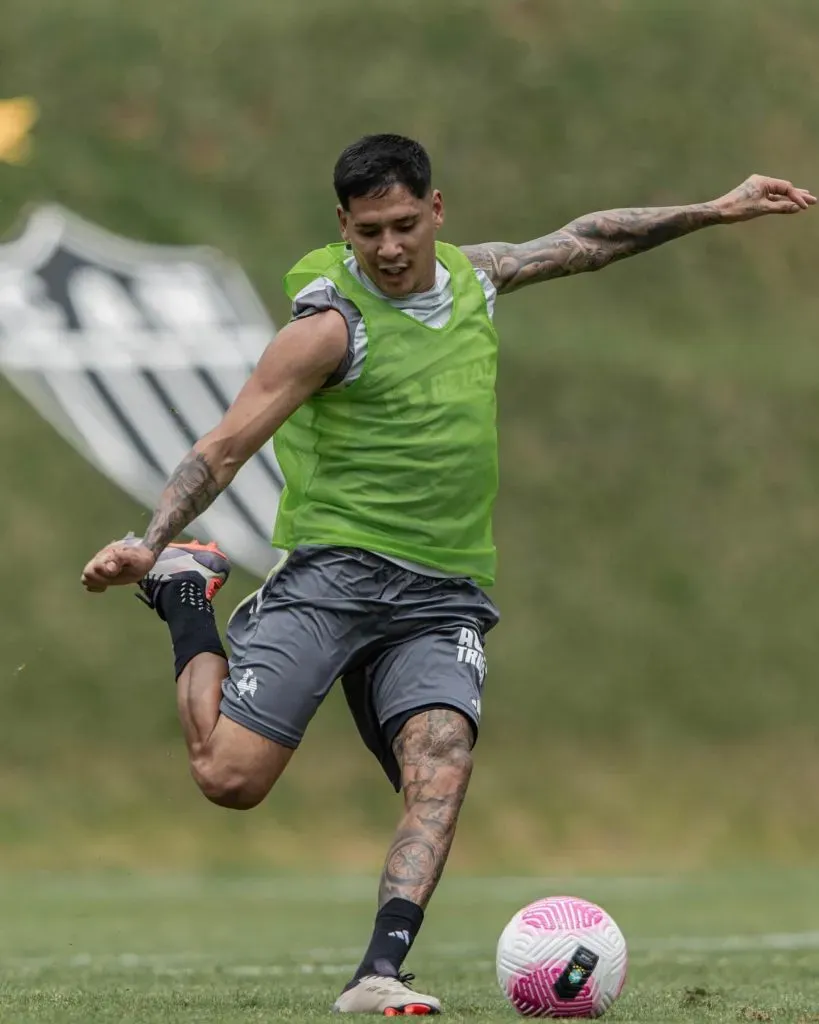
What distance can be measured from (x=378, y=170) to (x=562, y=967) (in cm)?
233

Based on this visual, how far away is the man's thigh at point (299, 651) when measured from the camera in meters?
6.29

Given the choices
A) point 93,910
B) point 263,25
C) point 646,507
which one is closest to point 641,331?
point 646,507

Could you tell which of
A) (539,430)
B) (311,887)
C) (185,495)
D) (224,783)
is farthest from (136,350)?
(224,783)

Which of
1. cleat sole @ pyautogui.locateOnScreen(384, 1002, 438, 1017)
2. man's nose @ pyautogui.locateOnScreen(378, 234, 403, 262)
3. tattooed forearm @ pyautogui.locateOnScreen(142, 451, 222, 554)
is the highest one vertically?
man's nose @ pyautogui.locateOnScreen(378, 234, 403, 262)

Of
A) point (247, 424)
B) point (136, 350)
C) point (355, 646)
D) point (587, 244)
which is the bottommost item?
point (355, 646)

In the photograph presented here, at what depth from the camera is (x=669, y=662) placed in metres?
14.6

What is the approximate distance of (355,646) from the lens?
638 cm

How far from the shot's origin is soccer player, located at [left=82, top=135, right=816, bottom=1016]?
6.14m

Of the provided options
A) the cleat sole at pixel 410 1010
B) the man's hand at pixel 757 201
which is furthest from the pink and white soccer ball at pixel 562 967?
the man's hand at pixel 757 201

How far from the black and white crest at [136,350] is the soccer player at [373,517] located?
7.79 metres

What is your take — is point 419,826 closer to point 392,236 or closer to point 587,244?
point 392,236

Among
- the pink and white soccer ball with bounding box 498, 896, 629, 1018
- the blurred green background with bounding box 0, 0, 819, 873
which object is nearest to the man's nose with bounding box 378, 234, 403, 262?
the pink and white soccer ball with bounding box 498, 896, 629, 1018

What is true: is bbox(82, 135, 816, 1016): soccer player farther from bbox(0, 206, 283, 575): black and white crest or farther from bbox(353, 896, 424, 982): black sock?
bbox(0, 206, 283, 575): black and white crest

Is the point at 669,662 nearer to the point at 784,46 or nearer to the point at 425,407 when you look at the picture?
the point at 784,46
